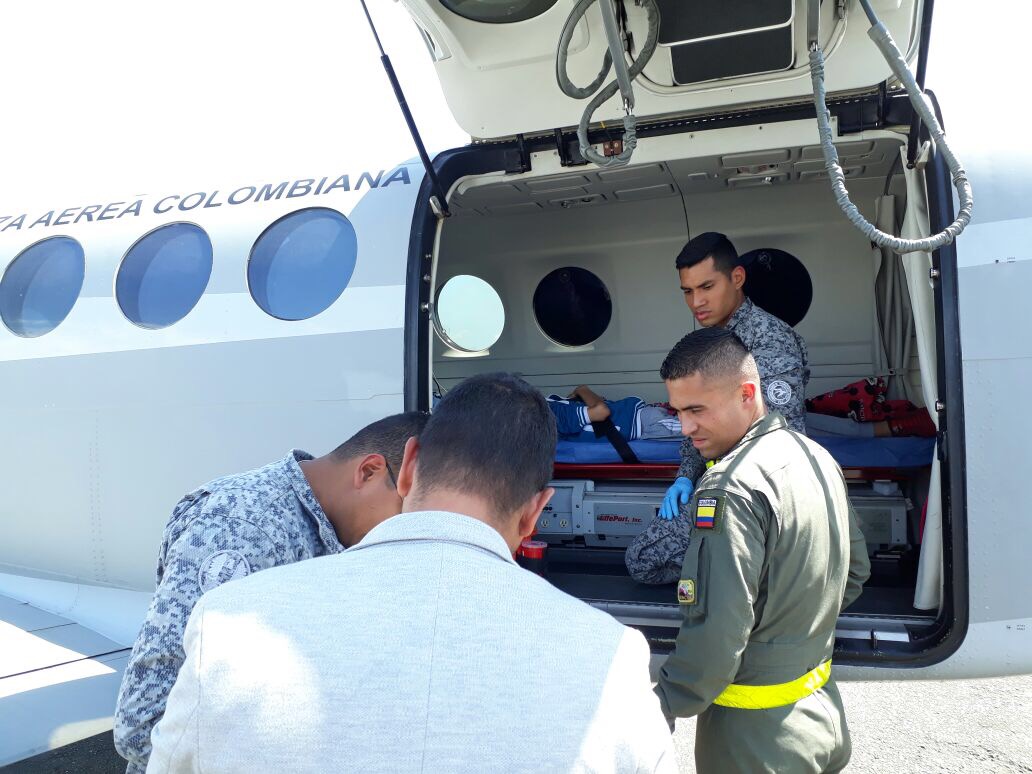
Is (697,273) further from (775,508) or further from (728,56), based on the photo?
(775,508)

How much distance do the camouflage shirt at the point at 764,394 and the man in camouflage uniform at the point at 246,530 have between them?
1863 millimetres

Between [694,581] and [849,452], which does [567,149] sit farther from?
[849,452]

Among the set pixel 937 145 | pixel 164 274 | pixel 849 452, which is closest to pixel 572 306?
pixel 849 452

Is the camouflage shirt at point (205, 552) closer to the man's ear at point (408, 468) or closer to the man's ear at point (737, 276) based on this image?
the man's ear at point (408, 468)

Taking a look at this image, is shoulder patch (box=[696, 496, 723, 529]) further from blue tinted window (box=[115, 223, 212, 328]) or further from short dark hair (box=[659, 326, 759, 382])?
blue tinted window (box=[115, 223, 212, 328])

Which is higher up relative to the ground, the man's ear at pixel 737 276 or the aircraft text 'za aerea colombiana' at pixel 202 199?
the aircraft text 'za aerea colombiana' at pixel 202 199

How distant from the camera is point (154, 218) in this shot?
4188 mm

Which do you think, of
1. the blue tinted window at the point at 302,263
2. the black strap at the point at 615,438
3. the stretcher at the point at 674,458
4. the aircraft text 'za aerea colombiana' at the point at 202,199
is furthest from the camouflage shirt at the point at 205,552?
the black strap at the point at 615,438

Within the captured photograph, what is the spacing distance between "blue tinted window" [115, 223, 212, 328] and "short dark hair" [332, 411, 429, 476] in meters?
2.41

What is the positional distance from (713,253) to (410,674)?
3.04 m

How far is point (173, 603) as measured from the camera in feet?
4.77

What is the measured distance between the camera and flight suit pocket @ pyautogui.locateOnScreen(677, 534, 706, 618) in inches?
78.8

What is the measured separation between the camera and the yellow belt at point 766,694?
6.79 ft

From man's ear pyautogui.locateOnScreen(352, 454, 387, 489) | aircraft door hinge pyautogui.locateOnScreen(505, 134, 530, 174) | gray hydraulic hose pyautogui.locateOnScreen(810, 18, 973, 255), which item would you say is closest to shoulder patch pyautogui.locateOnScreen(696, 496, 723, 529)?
gray hydraulic hose pyautogui.locateOnScreen(810, 18, 973, 255)
